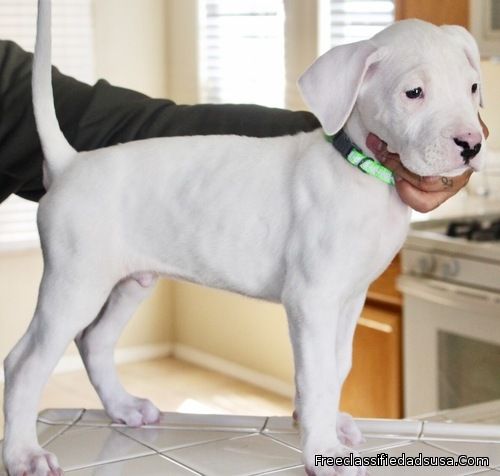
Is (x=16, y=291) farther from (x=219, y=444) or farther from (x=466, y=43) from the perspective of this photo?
(x=466, y=43)

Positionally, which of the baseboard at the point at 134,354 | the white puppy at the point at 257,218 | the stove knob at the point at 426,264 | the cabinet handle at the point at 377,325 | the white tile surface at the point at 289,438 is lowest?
the baseboard at the point at 134,354

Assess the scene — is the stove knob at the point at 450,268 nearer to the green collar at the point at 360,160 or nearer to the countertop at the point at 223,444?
the countertop at the point at 223,444

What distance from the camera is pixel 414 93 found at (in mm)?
925

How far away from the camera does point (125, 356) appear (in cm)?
A: 486

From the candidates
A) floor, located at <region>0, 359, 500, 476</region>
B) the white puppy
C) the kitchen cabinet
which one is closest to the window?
the kitchen cabinet

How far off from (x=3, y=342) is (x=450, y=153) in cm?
388

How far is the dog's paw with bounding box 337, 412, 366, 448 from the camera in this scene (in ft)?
3.76

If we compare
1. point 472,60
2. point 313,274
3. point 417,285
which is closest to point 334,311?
point 313,274

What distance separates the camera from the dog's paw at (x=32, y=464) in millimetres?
1009

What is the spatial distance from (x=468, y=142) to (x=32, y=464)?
1.71 ft

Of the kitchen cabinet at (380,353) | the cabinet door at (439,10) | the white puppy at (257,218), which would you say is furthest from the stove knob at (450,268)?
the white puppy at (257,218)

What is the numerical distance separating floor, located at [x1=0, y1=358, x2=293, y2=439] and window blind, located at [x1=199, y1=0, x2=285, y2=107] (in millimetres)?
1218

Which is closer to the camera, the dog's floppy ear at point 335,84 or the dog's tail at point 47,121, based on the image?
the dog's floppy ear at point 335,84

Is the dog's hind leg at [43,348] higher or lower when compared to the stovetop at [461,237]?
higher
